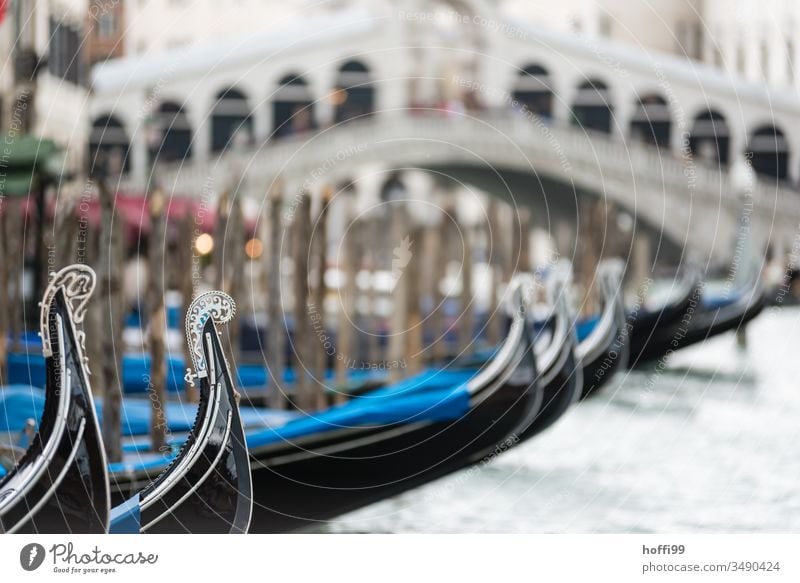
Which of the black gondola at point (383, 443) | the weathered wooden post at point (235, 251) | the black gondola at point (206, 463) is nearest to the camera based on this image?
the black gondola at point (206, 463)

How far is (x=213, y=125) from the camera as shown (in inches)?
285

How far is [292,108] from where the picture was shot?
7.06 m

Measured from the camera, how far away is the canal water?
413 cm

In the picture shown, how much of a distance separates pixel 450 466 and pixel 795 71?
1.53 meters

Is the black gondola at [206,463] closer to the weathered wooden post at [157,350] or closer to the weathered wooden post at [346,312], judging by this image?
the weathered wooden post at [157,350]

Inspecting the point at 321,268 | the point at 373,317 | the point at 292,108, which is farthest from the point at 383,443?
the point at 292,108

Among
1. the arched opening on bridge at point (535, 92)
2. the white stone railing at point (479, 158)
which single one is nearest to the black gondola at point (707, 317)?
the white stone railing at point (479, 158)

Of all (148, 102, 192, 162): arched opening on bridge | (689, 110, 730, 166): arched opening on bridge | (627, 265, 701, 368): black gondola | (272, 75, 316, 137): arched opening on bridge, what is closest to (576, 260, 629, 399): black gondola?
(689, 110, 730, 166): arched opening on bridge

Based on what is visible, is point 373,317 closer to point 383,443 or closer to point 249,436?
point 383,443

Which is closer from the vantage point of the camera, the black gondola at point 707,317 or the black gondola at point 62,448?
the black gondola at point 62,448

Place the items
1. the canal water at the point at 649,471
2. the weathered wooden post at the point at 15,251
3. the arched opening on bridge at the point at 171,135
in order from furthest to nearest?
1. the arched opening on bridge at the point at 171,135
2. the weathered wooden post at the point at 15,251
3. the canal water at the point at 649,471

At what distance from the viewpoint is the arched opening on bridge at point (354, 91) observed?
627cm

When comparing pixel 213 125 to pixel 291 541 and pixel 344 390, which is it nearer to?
pixel 344 390

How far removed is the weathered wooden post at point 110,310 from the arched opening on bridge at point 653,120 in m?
2.53
